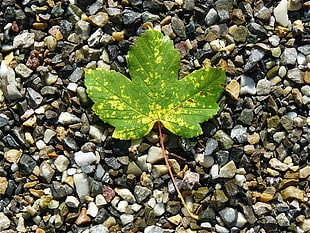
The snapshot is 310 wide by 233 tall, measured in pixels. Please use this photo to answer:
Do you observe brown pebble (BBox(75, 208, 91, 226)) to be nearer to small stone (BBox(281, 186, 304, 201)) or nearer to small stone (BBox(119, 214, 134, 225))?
small stone (BBox(119, 214, 134, 225))

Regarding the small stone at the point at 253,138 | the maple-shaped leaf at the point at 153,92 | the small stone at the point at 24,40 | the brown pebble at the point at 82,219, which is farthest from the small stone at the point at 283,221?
the small stone at the point at 24,40

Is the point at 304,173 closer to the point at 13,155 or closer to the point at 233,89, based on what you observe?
the point at 233,89

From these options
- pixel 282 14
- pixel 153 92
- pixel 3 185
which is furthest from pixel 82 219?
pixel 282 14

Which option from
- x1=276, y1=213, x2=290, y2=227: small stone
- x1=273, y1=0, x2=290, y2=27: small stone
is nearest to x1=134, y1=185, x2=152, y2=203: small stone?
x1=276, y1=213, x2=290, y2=227: small stone

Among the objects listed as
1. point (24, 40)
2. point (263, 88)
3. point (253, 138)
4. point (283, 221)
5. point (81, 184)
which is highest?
point (24, 40)

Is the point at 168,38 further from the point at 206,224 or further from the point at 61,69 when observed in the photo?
the point at 206,224

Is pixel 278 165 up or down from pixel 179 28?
down
